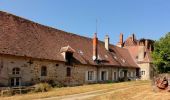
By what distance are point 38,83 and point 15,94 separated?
4.41 metres

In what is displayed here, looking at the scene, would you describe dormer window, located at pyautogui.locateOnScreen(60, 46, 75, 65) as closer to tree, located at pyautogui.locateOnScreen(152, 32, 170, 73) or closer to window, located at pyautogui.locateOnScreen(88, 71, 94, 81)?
window, located at pyautogui.locateOnScreen(88, 71, 94, 81)

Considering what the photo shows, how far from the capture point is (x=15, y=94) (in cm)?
2183

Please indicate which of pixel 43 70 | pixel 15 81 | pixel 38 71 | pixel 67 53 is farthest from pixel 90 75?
pixel 15 81

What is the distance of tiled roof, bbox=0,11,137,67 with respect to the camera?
24672 millimetres

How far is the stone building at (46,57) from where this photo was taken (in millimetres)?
→ 23766

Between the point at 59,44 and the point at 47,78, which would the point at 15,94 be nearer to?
the point at 47,78

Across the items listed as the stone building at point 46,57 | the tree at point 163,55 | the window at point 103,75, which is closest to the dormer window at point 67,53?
the stone building at point 46,57

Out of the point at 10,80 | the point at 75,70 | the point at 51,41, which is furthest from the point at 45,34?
the point at 10,80

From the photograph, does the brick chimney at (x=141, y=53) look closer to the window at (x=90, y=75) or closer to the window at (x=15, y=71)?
the window at (x=90, y=75)

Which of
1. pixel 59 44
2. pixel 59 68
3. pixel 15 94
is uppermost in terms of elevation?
pixel 59 44

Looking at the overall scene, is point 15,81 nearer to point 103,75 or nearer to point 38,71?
point 38,71

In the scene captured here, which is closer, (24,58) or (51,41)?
(24,58)

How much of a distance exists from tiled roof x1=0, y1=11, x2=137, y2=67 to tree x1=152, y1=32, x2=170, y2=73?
6925mm

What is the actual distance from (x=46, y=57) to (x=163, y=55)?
2036 cm
